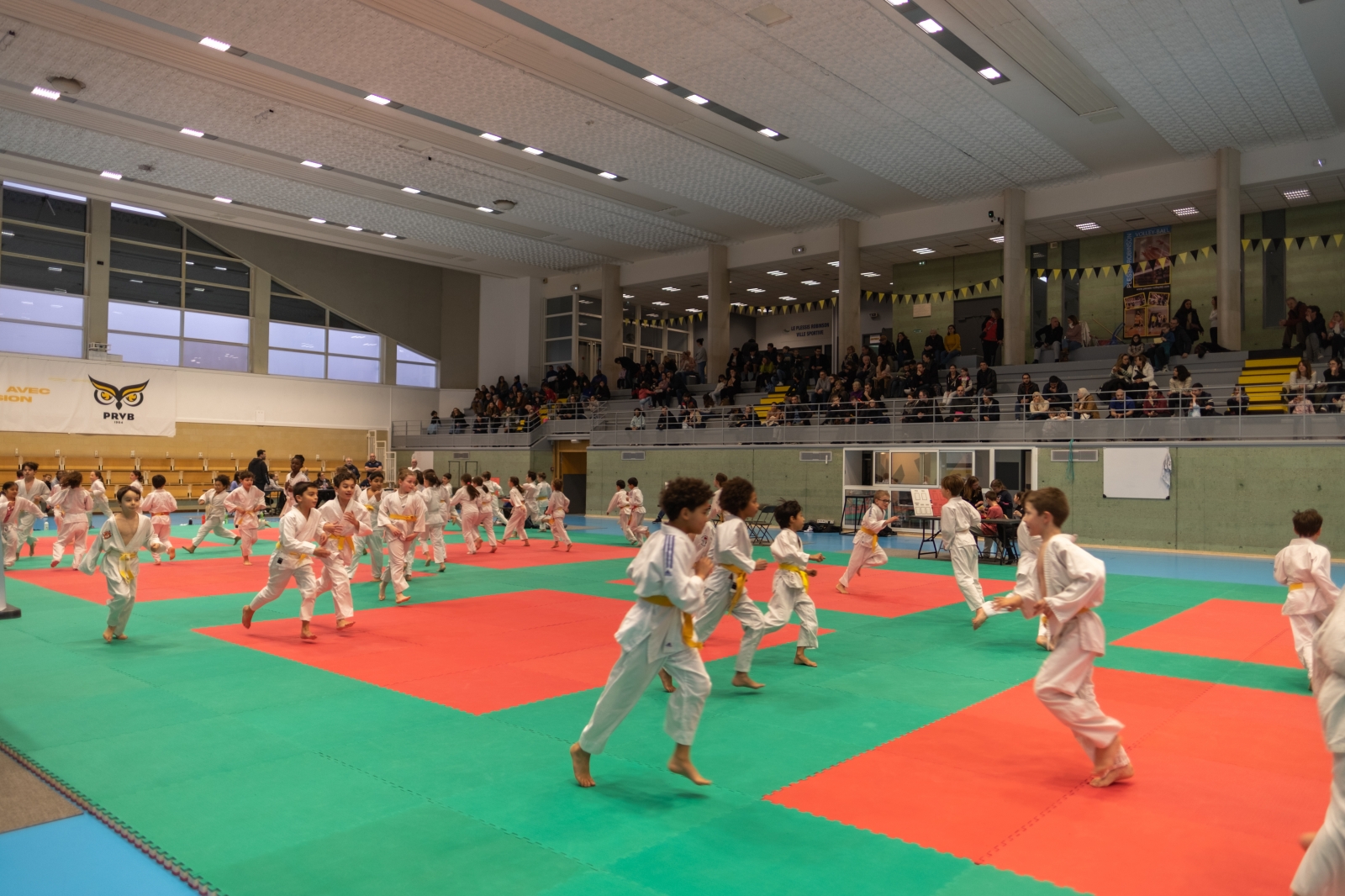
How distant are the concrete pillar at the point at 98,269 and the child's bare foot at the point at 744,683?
29.4 m

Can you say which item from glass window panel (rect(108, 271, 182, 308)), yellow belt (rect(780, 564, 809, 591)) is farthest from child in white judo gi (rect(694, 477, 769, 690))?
glass window panel (rect(108, 271, 182, 308))

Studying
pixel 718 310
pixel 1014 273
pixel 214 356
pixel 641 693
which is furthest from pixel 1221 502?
pixel 214 356

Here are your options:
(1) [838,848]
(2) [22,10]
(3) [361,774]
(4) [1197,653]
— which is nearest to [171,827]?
(3) [361,774]

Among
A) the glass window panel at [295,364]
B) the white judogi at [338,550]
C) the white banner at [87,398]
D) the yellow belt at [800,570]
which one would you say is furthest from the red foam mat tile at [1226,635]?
the glass window panel at [295,364]

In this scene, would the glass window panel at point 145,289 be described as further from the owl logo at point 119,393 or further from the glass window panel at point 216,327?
the owl logo at point 119,393

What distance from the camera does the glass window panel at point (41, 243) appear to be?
26766mm

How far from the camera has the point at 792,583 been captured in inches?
307

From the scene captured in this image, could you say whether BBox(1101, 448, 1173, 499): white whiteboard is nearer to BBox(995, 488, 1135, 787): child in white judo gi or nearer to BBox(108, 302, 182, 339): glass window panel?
BBox(995, 488, 1135, 787): child in white judo gi

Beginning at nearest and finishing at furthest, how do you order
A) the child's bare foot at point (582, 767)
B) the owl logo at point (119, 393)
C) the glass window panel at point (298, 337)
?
the child's bare foot at point (582, 767) < the owl logo at point (119, 393) < the glass window panel at point (298, 337)

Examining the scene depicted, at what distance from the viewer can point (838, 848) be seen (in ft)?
13.2

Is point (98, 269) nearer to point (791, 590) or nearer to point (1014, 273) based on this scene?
point (1014, 273)

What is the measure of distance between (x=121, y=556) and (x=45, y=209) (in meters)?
25.7

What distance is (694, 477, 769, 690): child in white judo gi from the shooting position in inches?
241

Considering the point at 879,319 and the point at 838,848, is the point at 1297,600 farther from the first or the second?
the point at 879,319
